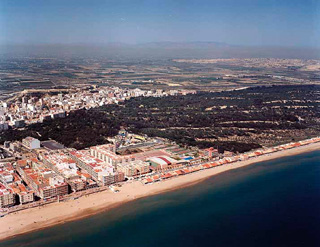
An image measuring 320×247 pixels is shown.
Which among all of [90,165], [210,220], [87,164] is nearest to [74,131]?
[87,164]

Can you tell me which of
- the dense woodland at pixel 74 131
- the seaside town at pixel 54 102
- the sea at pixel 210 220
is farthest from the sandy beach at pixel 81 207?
the seaside town at pixel 54 102

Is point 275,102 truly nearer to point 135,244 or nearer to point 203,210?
point 203,210

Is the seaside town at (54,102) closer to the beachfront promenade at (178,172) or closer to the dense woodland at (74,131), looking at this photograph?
the dense woodland at (74,131)

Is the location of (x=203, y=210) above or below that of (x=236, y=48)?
below

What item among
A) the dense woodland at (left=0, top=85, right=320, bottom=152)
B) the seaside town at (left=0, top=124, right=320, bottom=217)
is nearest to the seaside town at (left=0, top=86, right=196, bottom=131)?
the dense woodland at (left=0, top=85, right=320, bottom=152)

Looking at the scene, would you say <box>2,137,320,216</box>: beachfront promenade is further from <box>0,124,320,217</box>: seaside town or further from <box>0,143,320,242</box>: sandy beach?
<box>0,143,320,242</box>: sandy beach

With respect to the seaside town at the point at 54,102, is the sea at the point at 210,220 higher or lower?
lower

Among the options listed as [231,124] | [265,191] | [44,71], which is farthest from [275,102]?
[44,71]
